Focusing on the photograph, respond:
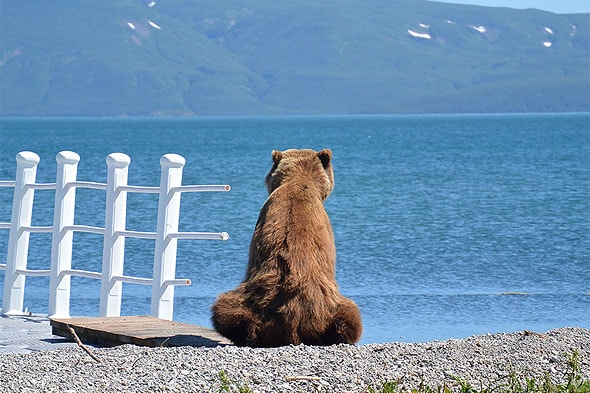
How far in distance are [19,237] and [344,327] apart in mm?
4662

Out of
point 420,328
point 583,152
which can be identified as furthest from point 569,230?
point 583,152

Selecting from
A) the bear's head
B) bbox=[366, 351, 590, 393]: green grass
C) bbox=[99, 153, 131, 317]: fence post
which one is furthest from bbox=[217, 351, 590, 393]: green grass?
bbox=[99, 153, 131, 317]: fence post

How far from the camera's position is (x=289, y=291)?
21.7 ft

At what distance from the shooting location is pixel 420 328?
12.5m

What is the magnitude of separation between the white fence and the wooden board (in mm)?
785

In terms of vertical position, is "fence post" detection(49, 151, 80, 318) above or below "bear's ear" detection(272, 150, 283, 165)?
below

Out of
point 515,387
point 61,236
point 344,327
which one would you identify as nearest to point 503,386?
point 515,387

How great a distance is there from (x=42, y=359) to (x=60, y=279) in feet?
11.4

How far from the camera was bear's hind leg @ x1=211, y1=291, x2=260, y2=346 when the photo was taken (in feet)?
22.0

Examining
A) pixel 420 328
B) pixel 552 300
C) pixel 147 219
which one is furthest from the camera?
pixel 147 219

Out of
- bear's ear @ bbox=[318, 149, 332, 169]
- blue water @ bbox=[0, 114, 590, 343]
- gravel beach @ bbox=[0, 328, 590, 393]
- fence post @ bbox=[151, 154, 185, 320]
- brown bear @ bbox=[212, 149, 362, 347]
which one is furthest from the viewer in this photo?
blue water @ bbox=[0, 114, 590, 343]

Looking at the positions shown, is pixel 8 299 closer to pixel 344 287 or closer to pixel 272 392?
pixel 272 392

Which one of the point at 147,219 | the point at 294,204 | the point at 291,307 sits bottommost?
the point at 147,219

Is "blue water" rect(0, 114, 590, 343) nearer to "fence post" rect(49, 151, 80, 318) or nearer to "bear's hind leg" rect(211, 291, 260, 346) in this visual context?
"fence post" rect(49, 151, 80, 318)
